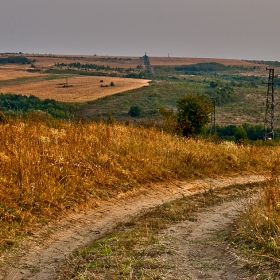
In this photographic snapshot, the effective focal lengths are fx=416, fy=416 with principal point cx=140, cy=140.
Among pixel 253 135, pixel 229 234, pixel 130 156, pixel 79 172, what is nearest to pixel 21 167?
pixel 79 172

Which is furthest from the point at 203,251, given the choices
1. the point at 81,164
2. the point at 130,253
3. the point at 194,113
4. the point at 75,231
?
the point at 194,113

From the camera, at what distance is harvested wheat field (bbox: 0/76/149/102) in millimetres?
62031

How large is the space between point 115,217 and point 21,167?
203 cm

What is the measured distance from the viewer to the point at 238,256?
520 centimetres

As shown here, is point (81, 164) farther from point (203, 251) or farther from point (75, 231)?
point (203, 251)

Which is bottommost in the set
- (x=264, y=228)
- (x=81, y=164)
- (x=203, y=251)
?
(x=203, y=251)

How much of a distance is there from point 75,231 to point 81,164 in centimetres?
252

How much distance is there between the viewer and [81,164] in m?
9.00

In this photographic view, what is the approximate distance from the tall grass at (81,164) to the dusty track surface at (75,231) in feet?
0.91

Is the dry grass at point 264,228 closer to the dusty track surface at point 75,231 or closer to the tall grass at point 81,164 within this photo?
the dusty track surface at point 75,231

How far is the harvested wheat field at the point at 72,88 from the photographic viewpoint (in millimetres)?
62031

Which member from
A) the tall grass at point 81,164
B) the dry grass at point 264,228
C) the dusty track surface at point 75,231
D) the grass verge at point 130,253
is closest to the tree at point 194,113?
the tall grass at point 81,164

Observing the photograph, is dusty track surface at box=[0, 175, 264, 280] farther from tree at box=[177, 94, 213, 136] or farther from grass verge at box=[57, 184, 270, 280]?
tree at box=[177, 94, 213, 136]

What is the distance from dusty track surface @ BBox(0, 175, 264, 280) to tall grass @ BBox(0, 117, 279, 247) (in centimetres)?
28
